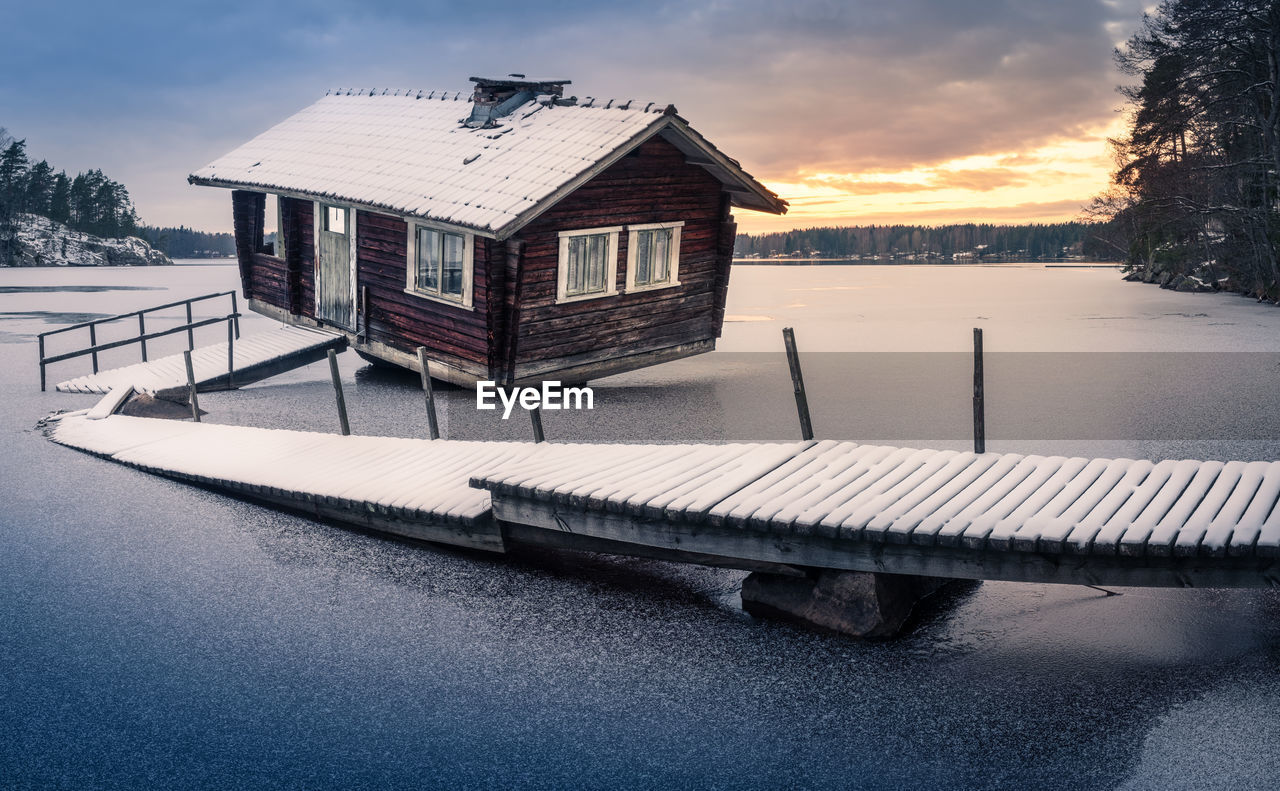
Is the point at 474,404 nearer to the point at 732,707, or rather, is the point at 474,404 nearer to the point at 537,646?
the point at 537,646

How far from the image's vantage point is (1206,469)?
752cm

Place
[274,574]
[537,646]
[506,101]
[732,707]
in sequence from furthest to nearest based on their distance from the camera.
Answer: [506,101] < [274,574] < [537,646] < [732,707]

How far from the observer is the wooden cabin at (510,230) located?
15.6m

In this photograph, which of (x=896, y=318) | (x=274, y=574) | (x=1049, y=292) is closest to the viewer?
(x=274, y=574)

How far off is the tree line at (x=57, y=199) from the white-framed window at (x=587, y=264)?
83018 mm

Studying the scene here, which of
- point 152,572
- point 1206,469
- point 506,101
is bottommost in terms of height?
point 152,572

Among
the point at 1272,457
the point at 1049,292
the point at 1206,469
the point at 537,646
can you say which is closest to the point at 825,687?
the point at 537,646

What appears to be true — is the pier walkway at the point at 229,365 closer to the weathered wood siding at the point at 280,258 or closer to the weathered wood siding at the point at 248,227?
the weathered wood siding at the point at 280,258

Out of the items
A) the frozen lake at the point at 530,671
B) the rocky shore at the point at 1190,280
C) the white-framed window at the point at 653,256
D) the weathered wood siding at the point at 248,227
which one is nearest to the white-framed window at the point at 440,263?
the white-framed window at the point at 653,256

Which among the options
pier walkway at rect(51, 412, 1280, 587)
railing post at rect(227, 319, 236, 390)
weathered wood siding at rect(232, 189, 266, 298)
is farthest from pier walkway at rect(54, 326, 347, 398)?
pier walkway at rect(51, 412, 1280, 587)

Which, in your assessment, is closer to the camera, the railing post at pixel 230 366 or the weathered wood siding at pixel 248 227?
the railing post at pixel 230 366

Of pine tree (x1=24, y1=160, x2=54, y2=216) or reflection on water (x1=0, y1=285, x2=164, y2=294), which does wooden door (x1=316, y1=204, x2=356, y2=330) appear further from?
pine tree (x1=24, y1=160, x2=54, y2=216)

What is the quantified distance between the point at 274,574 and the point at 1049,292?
4752 cm

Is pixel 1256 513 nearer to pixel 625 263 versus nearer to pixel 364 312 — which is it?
pixel 625 263
